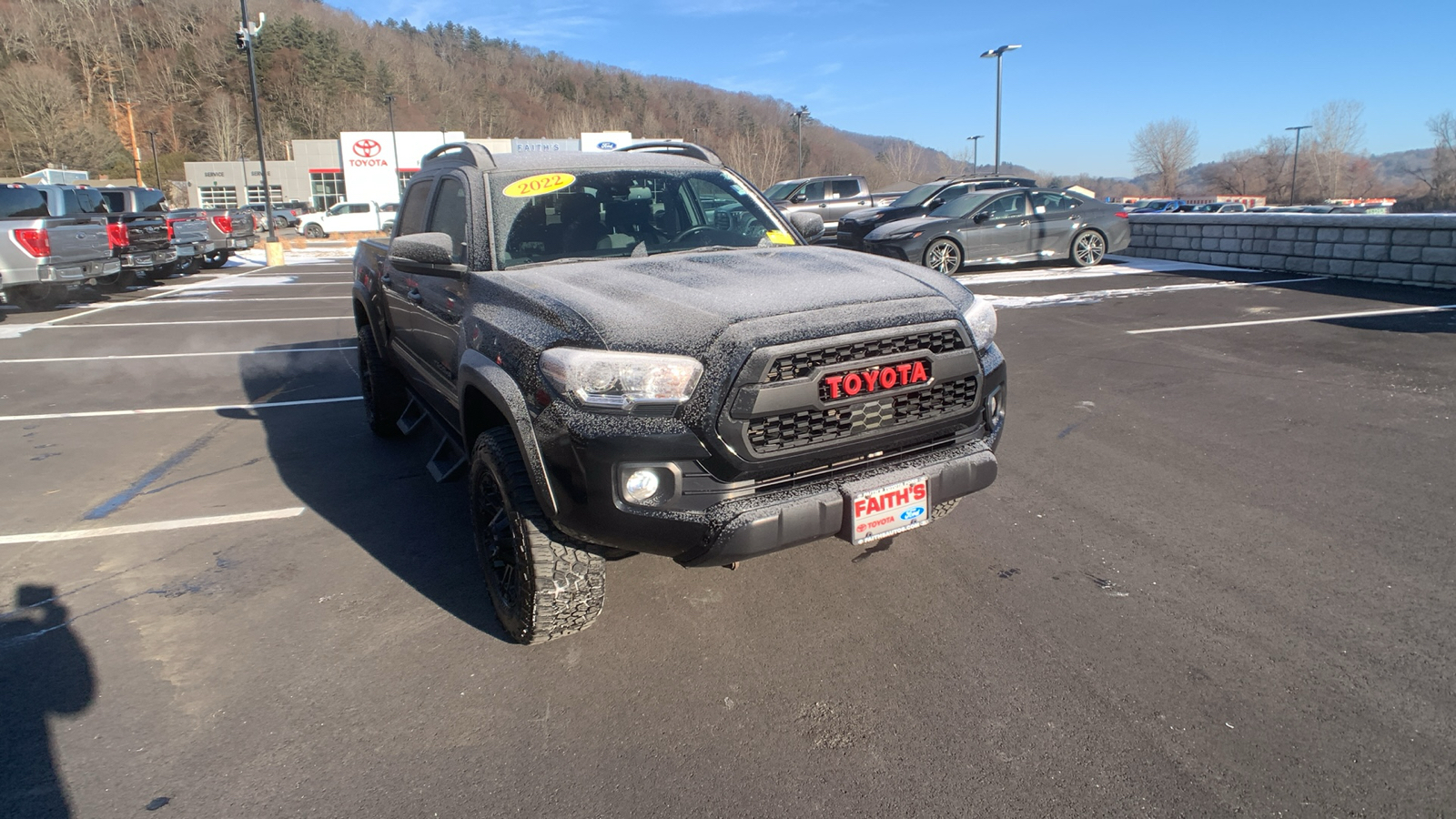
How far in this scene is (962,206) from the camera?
15453 millimetres

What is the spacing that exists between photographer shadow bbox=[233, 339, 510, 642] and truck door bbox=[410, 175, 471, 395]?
0.86 meters

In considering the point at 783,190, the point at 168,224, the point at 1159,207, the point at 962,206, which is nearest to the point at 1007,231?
the point at 962,206

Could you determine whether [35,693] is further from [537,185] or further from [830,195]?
[830,195]

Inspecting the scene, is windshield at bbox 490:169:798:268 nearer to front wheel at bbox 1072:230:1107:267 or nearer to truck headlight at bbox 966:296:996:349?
truck headlight at bbox 966:296:996:349

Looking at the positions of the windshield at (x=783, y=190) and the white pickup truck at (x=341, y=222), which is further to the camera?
the white pickup truck at (x=341, y=222)

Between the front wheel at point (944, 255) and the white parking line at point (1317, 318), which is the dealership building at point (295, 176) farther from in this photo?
the white parking line at point (1317, 318)

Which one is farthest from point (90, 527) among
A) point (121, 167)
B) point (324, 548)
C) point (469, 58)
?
point (469, 58)

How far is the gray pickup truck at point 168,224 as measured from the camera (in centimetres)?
1862

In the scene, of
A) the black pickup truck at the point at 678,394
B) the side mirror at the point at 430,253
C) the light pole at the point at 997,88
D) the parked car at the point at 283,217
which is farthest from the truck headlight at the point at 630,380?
the parked car at the point at 283,217

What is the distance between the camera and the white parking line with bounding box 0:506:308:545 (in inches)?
176

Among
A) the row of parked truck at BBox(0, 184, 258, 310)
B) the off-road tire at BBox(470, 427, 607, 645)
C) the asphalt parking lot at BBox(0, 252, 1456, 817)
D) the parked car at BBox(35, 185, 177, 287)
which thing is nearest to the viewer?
the asphalt parking lot at BBox(0, 252, 1456, 817)

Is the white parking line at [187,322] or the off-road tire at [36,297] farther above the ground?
the off-road tire at [36,297]

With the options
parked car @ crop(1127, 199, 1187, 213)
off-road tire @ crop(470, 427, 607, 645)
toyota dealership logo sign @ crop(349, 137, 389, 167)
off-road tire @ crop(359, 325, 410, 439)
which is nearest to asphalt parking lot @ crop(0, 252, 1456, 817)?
off-road tire @ crop(470, 427, 607, 645)

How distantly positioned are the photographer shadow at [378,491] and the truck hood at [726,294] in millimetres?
1412
